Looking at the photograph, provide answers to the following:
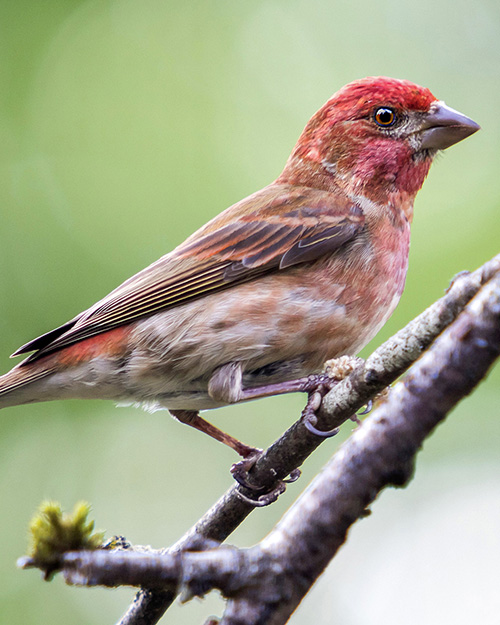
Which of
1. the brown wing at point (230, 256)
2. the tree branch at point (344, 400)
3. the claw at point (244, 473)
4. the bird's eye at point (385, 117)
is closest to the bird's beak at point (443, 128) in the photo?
the bird's eye at point (385, 117)

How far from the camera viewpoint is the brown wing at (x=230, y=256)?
409 cm

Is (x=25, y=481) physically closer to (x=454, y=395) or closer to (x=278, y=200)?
(x=278, y=200)

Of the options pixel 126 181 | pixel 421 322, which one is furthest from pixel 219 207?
pixel 421 322

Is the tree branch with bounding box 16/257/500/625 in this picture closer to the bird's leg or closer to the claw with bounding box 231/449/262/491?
the claw with bounding box 231/449/262/491

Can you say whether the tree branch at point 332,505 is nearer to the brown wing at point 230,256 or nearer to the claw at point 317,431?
the claw at point 317,431

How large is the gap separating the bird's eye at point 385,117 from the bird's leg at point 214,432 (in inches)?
83.7

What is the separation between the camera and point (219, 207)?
5.90m

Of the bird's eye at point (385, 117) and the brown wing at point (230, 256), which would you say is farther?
the bird's eye at point (385, 117)

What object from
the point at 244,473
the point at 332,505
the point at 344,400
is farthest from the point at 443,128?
the point at 332,505

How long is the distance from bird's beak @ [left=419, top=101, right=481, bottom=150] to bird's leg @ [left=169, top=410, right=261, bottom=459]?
212 cm

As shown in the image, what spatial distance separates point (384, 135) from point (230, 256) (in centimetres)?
123

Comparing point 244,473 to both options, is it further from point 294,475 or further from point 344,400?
point 344,400

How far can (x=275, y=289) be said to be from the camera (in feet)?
12.9

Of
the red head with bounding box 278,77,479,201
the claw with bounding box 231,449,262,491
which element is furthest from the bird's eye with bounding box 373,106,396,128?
the claw with bounding box 231,449,262,491
